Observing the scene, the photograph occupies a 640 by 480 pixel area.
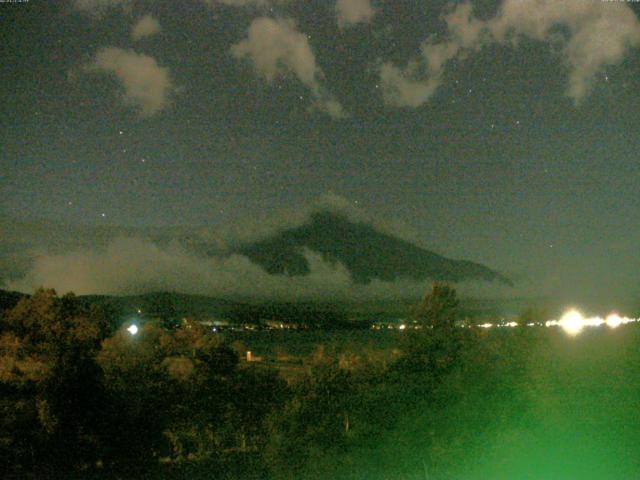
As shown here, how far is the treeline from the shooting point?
13570mm

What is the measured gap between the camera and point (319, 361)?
1722 cm

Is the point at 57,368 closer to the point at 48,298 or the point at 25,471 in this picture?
the point at 25,471

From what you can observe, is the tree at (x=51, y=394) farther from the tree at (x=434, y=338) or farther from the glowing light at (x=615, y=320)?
the glowing light at (x=615, y=320)

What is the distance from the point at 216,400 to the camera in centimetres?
2503

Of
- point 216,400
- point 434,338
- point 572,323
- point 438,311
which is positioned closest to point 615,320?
point 572,323

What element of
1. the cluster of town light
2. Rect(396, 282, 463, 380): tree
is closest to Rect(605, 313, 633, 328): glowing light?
the cluster of town light

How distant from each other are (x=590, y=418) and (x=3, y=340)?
1764 centimetres

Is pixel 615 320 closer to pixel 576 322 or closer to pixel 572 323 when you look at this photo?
pixel 576 322

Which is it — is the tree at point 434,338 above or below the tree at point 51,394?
above

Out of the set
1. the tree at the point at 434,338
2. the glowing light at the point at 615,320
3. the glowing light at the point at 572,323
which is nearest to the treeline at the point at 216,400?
the tree at the point at 434,338

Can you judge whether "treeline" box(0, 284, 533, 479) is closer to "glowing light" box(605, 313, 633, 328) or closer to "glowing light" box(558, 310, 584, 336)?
"glowing light" box(558, 310, 584, 336)

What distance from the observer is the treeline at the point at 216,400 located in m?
13.6

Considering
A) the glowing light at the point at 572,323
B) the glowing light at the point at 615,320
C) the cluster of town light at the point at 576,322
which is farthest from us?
the glowing light at the point at 615,320

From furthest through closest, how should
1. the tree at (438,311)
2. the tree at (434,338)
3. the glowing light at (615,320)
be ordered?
the glowing light at (615,320)
the tree at (438,311)
the tree at (434,338)
